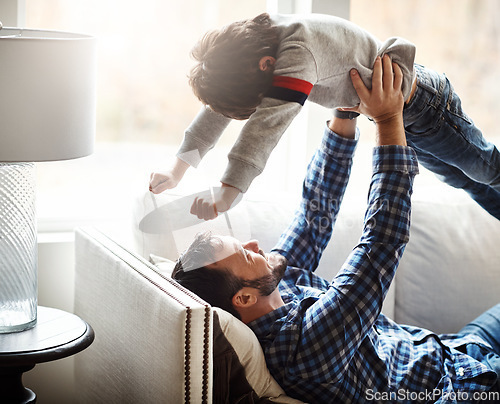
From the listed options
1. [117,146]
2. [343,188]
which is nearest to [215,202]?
[343,188]

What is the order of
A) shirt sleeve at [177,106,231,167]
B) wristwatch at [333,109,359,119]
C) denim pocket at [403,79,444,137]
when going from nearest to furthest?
shirt sleeve at [177,106,231,167] → denim pocket at [403,79,444,137] → wristwatch at [333,109,359,119]

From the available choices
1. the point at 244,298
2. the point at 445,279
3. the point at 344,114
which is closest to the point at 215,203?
the point at 244,298

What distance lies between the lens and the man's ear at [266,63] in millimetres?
1018

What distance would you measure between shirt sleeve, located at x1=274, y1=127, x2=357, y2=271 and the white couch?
0.12m

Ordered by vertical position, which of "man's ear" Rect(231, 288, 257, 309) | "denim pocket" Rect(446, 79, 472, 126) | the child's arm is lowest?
"man's ear" Rect(231, 288, 257, 309)

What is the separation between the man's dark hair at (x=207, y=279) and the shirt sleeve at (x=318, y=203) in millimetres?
312

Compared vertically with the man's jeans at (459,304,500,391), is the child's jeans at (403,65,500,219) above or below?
above

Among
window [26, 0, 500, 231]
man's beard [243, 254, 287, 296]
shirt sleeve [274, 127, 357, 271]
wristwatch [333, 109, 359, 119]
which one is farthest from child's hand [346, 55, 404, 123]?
window [26, 0, 500, 231]

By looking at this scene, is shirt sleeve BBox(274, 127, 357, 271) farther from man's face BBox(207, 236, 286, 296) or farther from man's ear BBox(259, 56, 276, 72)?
man's ear BBox(259, 56, 276, 72)

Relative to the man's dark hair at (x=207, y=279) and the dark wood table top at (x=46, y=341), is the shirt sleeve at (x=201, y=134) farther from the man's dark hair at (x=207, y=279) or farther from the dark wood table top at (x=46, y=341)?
the dark wood table top at (x=46, y=341)

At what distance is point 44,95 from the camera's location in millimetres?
1252

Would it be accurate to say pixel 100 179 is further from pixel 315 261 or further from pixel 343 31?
pixel 343 31

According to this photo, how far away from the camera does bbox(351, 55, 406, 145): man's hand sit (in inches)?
46.7

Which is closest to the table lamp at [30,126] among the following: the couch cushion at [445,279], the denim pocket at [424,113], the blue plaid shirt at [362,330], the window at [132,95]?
the window at [132,95]
